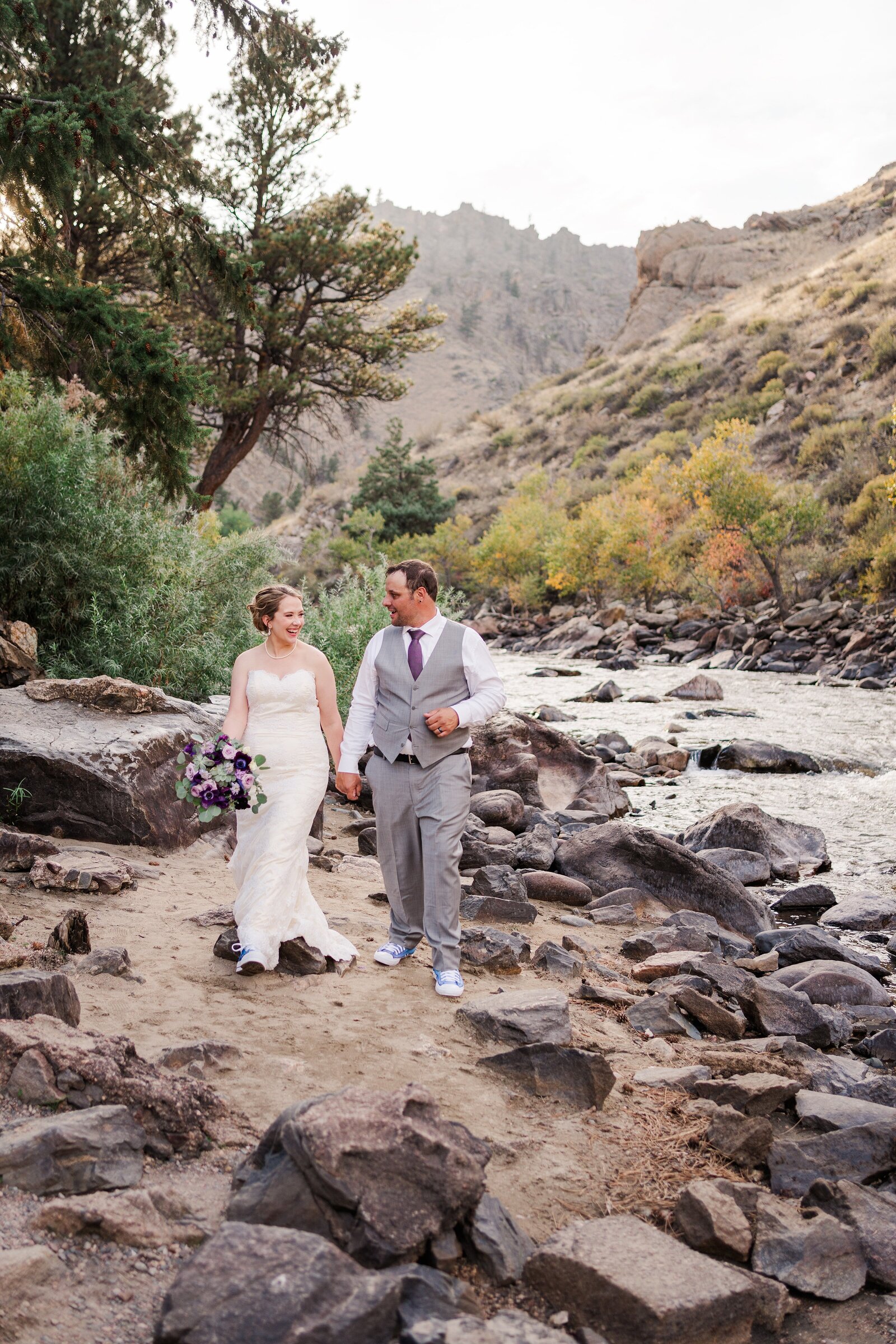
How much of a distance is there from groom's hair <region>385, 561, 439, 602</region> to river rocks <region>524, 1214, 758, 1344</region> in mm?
3064

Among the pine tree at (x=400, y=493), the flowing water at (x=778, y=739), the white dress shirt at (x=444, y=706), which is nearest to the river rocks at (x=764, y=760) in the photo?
the flowing water at (x=778, y=739)

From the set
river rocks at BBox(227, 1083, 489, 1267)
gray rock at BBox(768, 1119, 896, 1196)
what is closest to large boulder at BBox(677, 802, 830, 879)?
gray rock at BBox(768, 1119, 896, 1196)

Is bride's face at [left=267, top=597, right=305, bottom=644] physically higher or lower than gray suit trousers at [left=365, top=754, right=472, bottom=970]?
higher

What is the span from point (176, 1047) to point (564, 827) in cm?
678

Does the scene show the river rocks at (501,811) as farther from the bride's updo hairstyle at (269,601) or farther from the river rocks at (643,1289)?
the river rocks at (643,1289)

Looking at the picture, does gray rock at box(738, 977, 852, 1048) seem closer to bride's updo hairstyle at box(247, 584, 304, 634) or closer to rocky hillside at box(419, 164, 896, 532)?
bride's updo hairstyle at box(247, 584, 304, 634)

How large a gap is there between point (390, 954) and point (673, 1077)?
64.2 inches

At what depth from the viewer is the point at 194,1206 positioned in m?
2.75

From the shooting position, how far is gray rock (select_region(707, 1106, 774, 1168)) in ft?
11.7

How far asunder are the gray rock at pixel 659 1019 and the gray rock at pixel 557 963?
1.74ft

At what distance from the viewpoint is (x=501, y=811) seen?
9.87 m

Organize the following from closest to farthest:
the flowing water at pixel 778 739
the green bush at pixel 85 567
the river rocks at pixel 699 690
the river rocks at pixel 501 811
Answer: the green bush at pixel 85 567 < the river rocks at pixel 501 811 < the flowing water at pixel 778 739 < the river rocks at pixel 699 690

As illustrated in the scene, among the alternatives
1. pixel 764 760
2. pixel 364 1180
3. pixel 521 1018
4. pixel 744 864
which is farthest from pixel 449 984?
pixel 764 760

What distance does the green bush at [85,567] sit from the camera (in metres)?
9.05
